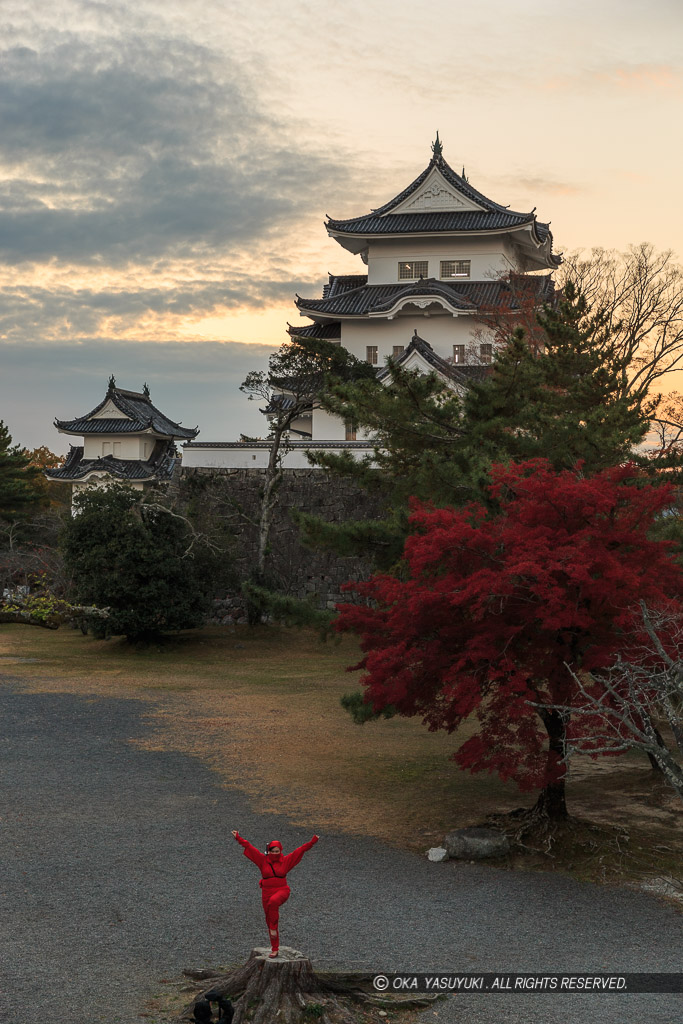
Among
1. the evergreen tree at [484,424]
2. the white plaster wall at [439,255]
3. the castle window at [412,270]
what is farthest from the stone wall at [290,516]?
the evergreen tree at [484,424]

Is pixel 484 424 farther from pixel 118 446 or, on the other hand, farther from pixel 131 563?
pixel 118 446

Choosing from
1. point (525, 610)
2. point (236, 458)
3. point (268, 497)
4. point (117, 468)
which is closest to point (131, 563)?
point (268, 497)

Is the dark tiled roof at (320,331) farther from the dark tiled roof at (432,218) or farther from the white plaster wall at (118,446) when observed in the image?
the white plaster wall at (118,446)

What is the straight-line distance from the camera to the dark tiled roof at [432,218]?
113 feet

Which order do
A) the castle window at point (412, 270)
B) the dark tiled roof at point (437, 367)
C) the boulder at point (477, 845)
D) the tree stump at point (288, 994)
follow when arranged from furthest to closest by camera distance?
the castle window at point (412, 270) < the dark tiled roof at point (437, 367) < the boulder at point (477, 845) < the tree stump at point (288, 994)

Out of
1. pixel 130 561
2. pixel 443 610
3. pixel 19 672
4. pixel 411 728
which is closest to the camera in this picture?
pixel 443 610

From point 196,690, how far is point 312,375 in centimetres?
1067

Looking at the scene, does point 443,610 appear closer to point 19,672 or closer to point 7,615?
point 19,672

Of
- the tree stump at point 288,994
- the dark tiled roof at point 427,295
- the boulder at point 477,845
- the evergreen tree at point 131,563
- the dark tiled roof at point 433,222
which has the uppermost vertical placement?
the dark tiled roof at point 433,222

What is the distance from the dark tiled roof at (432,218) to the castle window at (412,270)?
1.47 m

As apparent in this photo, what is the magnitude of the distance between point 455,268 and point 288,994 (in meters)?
32.5

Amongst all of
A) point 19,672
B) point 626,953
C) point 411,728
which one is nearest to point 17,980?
point 626,953

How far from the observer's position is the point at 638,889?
28.7 ft

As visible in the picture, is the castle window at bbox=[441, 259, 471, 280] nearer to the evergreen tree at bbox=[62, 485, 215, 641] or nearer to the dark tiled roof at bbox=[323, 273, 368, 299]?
the dark tiled roof at bbox=[323, 273, 368, 299]
